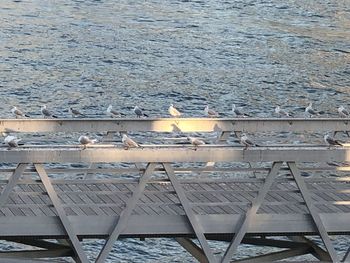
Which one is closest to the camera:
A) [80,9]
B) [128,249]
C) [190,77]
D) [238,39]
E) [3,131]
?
[3,131]

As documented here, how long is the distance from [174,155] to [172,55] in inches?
1587

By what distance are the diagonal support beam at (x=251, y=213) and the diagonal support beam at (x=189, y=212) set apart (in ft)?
1.14

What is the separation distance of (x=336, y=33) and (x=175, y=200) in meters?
47.4

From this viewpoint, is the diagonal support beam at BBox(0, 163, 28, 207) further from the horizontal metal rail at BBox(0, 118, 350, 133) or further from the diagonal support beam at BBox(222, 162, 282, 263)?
the diagonal support beam at BBox(222, 162, 282, 263)

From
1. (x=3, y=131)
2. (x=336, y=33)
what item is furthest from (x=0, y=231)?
(x=336, y=33)

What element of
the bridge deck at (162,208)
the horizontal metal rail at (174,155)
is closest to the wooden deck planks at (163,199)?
the bridge deck at (162,208)

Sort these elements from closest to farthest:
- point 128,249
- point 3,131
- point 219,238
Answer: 1. point 219,238
2. point 3,131
3. point 128,249

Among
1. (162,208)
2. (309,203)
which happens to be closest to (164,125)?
(162,208)

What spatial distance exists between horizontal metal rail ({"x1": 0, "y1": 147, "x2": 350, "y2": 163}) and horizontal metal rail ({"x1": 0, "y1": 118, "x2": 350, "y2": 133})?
3.26 metres

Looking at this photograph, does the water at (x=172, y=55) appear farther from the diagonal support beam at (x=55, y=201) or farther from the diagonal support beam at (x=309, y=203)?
the diagonal support beam at (x=309, y=203)

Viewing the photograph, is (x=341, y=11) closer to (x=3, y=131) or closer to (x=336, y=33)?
(x=336, y=33)

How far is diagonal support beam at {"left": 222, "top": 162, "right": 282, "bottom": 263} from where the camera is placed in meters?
20.7

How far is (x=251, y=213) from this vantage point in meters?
20.9

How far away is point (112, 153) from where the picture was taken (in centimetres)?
2020
